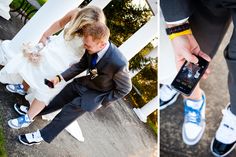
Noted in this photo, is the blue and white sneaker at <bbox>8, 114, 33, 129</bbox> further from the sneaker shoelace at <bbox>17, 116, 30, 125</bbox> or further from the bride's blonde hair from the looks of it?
the bride's blonde hair

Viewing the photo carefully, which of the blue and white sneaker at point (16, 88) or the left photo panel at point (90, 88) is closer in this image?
the left photo panel at point (90, 88)

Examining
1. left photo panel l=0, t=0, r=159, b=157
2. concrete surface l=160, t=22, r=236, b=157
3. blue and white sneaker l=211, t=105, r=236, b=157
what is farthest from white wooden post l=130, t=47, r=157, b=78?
concrete surface l=160, t=22, r=236, b=157

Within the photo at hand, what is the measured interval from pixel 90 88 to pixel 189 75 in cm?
30

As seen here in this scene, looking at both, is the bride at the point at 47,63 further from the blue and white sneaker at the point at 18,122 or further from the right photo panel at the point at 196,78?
the right photo panel at the point at 196,78

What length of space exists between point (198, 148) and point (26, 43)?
695 millimetres

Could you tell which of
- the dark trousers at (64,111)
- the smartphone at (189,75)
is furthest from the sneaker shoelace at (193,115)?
the dark trousers at (64,111)

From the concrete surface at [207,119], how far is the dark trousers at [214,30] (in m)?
0.27

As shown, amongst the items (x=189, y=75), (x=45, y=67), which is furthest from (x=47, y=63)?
(x=189, y=75)

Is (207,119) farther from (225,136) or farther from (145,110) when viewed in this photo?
(145,110)

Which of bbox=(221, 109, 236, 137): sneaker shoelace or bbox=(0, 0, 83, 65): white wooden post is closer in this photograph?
bbox=(0, 0, 83, 65): white wooden post

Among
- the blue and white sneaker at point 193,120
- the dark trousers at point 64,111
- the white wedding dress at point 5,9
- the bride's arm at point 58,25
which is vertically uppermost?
the white wedding dress at point 5,9

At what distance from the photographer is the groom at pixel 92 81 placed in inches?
46.4

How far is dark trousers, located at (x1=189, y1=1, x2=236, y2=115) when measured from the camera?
4.03 ft

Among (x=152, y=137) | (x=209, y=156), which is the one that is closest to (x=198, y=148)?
(x=209, y=156)
